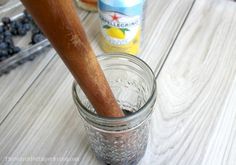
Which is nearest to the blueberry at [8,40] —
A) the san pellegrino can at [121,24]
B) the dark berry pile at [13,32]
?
the dark berry pile at [13,32]

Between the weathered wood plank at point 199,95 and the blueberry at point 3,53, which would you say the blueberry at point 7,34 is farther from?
the weathered wood plank at point 199,95

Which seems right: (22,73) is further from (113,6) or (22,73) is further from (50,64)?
(113,6)

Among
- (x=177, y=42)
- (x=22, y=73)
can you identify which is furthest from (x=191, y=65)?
(x=22, y=73)

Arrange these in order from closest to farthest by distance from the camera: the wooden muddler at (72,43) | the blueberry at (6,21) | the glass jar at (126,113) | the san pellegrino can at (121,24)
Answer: the wooden muddler at (72,43), the glass jar at (126,113), the san pellegrino can at (121,24), the blueberry at (6,21)

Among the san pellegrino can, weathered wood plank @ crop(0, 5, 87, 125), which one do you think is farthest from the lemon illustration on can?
weathered wood plank @ crop(0, 5, 87, 125)

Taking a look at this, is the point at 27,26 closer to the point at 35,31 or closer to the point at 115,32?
the point at 35,31

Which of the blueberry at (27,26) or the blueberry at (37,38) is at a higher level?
the blueberry at (27,26)

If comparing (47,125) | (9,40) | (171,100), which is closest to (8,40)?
(9,40)
